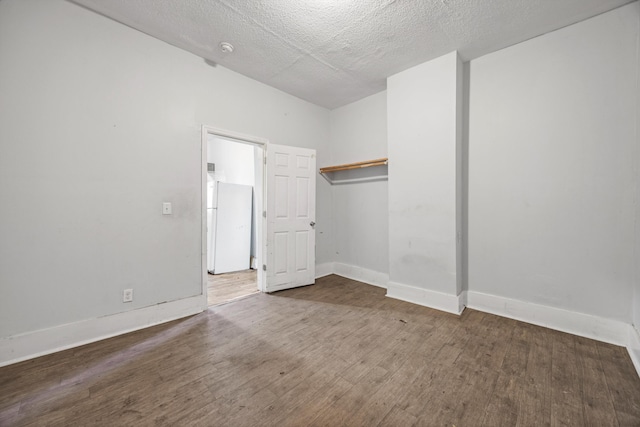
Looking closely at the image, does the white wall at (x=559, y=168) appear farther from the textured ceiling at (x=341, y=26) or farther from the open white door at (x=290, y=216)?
the open white door at (x=290, y=216)

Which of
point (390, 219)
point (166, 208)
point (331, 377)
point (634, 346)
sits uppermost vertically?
point (166, 208)

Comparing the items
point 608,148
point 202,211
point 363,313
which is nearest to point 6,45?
point 202,211

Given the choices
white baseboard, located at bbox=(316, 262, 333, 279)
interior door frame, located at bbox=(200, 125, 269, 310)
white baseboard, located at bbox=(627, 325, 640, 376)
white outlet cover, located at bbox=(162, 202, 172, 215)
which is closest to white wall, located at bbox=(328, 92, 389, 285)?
white baseboard, located at bbox=(316, 262, 333, 279)

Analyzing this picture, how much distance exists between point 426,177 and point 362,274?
6.16 ft

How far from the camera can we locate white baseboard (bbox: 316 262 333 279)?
4.22m

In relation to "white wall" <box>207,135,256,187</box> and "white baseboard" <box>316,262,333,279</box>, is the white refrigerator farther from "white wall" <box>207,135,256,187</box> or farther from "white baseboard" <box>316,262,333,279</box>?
"white baseboard" <box>316,262,333,279</box>

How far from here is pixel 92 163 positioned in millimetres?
2219

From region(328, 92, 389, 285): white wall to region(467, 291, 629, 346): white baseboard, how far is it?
1.30 m

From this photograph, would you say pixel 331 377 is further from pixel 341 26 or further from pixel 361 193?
pixel 341 26

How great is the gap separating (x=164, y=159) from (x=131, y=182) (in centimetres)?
39

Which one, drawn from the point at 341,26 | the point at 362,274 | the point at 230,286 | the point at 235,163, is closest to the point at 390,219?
the point at 362,274

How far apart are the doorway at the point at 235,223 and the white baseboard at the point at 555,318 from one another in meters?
2.86

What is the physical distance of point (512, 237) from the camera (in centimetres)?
268

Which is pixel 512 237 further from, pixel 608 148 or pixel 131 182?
pixel 131 182
